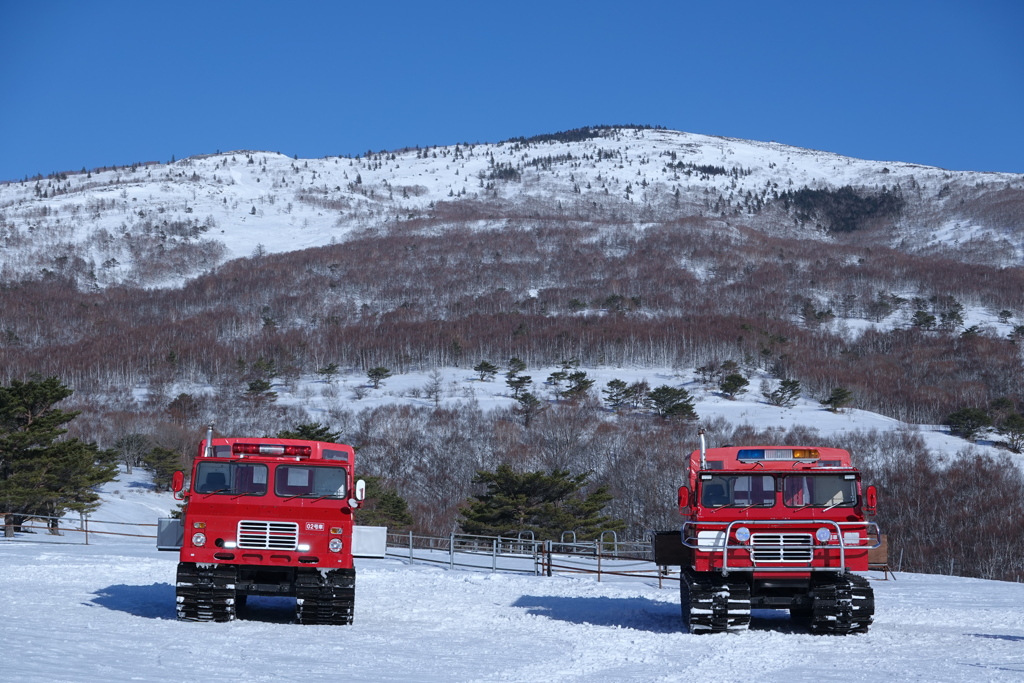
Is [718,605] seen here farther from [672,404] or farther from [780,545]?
[672,404]

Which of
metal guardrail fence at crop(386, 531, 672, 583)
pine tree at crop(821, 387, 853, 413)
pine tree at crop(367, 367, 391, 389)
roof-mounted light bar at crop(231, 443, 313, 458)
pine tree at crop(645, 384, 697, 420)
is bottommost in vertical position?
metal guardrail fence at crop(386, 531, 672, 583)

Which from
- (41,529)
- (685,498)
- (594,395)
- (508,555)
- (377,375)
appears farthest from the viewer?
(377,375)

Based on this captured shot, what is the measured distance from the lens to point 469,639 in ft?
51.0

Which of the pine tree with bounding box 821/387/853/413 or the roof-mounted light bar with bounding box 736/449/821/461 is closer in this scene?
the roof-mounted light bar with bounding box 736/449/821/461

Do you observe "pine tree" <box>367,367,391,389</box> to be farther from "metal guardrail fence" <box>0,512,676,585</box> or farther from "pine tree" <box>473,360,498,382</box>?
"metal guardrail fence" <box>0,512,676,585</box>

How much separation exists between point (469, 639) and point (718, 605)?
13.1ft

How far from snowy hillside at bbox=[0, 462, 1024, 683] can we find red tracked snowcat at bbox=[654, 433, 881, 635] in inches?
18.9

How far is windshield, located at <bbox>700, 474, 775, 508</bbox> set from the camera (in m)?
16.2

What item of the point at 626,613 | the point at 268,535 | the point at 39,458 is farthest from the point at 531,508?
the point at 268,535

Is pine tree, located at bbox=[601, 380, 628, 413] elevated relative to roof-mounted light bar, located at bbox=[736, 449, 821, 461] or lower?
elevated

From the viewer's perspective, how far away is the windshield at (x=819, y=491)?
16156 millimetres

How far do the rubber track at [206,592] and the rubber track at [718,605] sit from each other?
738 centimetres

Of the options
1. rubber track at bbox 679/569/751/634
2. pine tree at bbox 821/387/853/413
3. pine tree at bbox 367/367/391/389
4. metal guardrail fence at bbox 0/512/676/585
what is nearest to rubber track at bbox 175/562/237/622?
rubber track at bbox 679/569/751/634

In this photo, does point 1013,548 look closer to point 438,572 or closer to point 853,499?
point 438,572
